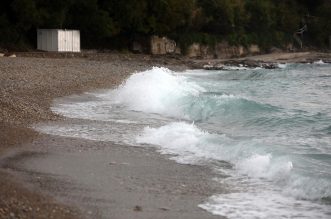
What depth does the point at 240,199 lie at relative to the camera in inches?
317

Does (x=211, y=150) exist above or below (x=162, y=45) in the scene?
below

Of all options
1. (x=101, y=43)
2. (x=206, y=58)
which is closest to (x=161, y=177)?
(x=101, y=43)

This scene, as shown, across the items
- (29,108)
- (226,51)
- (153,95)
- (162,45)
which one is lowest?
(153,95)

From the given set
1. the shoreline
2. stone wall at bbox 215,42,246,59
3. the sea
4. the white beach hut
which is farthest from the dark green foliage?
the sea

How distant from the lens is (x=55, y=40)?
48062mm

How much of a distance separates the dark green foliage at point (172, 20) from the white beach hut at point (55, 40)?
0.81 meters

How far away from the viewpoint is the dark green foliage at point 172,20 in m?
47.6

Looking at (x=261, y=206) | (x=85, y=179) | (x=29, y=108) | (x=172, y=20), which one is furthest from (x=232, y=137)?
(x=172, y=20)

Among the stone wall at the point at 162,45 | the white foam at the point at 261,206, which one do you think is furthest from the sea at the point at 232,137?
the stone wall at the point at 162,45

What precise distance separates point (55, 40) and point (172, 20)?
1710cm

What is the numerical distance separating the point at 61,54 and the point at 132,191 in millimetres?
37849

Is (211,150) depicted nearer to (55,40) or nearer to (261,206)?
(261,206)

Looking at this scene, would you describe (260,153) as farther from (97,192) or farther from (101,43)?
(101,43)

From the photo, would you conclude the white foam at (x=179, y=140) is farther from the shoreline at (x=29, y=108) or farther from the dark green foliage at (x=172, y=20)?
the dark green foliage at (x=172, y=20)
